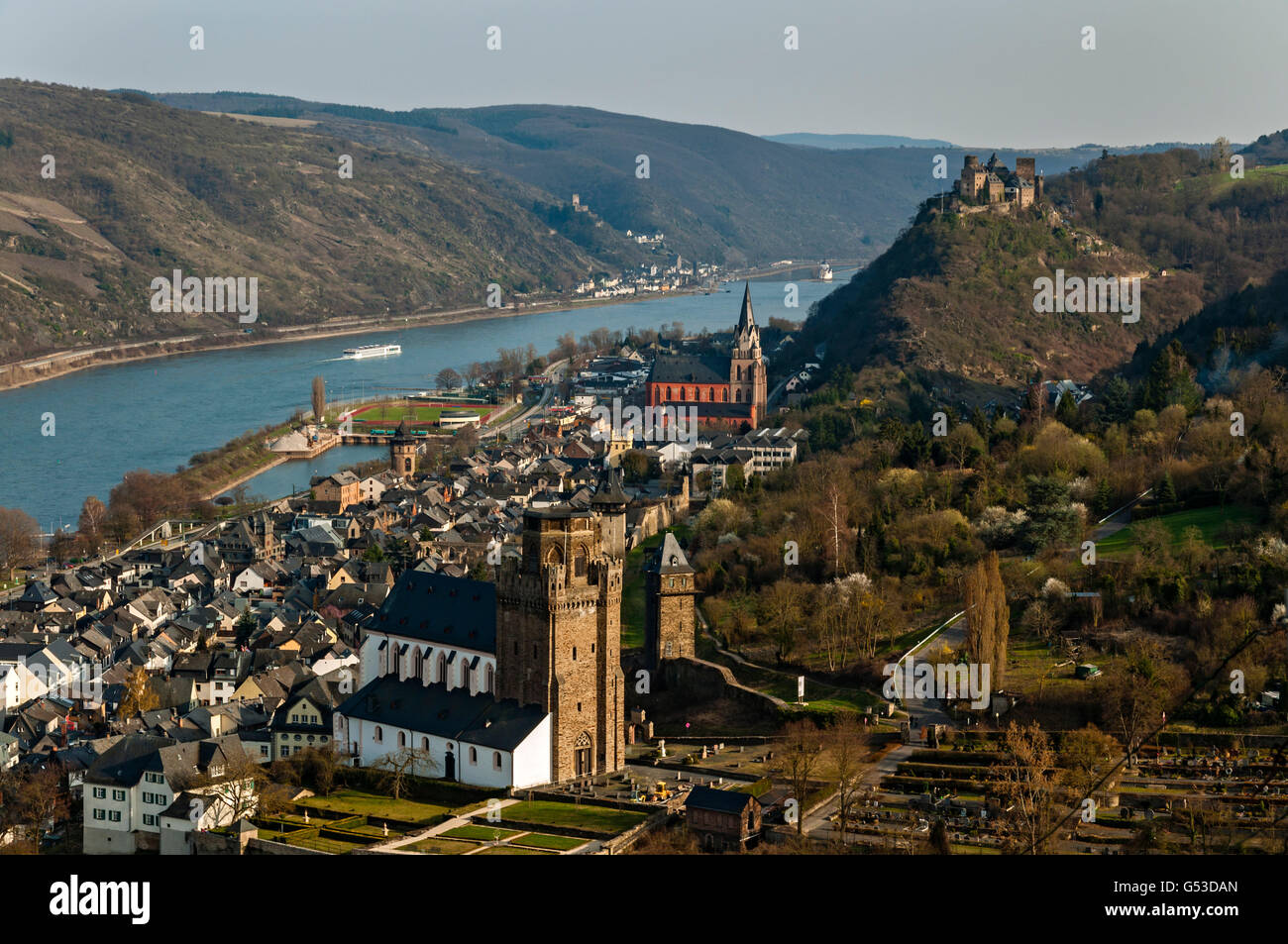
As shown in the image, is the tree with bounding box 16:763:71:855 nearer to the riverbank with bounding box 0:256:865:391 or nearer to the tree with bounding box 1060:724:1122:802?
the tree with bounding box 1060:724:1122:802

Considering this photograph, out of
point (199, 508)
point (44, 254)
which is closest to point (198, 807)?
point (199, 508)

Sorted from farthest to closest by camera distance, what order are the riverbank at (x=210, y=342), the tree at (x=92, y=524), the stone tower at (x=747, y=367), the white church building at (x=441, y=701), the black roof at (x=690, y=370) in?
the riverbank at (x=210, y=342) → the black roof at (x=690, y=370) → the stone tower at (x=747, y=367) → the tree at (x=92, y=524) → the white church building at (x=441, y=701)

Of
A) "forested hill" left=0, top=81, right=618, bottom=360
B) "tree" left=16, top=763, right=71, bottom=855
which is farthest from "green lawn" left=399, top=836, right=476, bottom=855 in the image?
"forested hill" left=0, top=81, right=618, bottom=360

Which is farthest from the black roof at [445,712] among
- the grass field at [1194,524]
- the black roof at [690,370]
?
the black roof at [690,370]

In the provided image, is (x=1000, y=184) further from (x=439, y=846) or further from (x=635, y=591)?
(x=439, y=846)

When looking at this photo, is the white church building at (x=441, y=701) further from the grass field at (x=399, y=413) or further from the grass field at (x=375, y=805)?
the grass field at (x=399, y=413)
